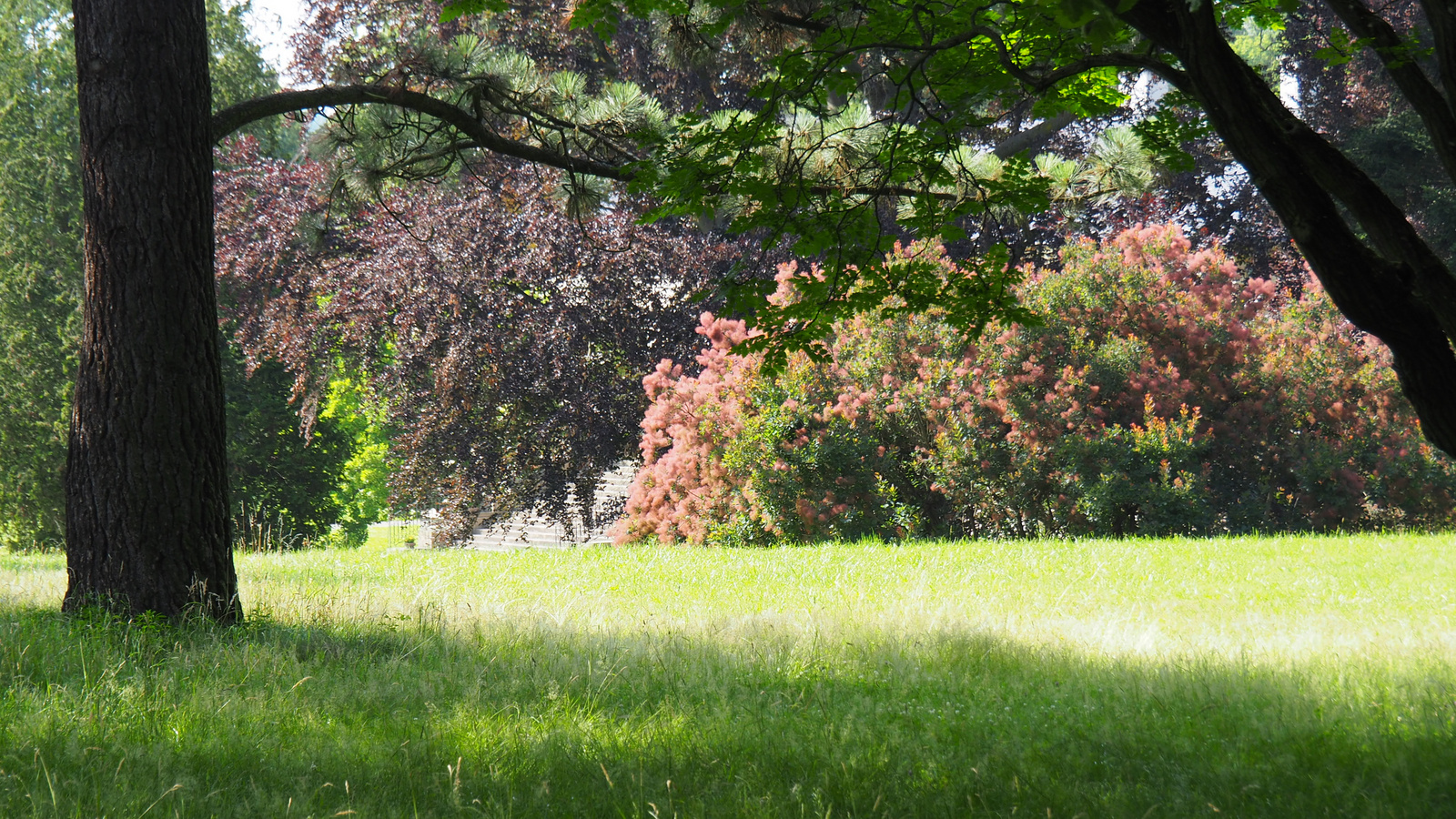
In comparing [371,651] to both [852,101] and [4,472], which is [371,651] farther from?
[4,472]

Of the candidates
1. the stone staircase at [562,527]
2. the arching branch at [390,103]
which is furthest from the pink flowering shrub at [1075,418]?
the arching branch at [390,103]

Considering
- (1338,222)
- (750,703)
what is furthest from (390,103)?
(1338,222)

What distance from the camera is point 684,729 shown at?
430cm

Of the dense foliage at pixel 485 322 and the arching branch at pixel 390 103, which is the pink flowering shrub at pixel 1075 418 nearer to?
the dense foliage at pixel 485 322

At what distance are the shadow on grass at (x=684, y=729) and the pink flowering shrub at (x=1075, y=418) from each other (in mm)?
7213

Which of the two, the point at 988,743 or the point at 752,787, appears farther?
the point at 988,743

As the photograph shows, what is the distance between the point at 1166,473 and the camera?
12.2 metres

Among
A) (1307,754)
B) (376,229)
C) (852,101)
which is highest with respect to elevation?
(376,229)

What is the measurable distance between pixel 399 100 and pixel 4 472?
17.6 meters

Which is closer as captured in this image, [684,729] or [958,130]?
[684,729]

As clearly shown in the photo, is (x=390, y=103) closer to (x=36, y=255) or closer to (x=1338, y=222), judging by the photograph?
(x=1338, y=222)

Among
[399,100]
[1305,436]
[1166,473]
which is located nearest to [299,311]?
[399,100]

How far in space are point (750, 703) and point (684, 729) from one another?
535mm

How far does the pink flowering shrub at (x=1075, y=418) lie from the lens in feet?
42.2
